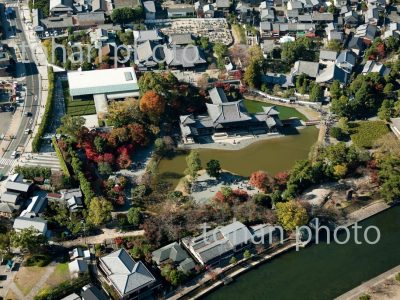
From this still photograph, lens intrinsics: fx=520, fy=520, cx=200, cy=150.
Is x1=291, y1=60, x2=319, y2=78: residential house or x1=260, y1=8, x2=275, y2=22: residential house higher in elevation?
x1=260, y1=8, x2=275, y2=22: residential house

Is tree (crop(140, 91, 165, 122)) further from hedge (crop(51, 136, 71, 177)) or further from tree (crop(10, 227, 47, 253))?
tree (crop(10, 227, 47, 253))

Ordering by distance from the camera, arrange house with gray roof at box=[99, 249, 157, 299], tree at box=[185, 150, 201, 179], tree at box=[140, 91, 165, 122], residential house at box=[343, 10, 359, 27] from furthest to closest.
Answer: residential house at box=[343, 10, 359, 27]
tree at box=[140, 91, 165, 122]
tree at box=[185, 150, 201, 179]
house with gray roof at box=[99, 249, 157, 299]

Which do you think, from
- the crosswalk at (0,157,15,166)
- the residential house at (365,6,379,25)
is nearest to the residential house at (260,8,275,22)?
the residential house at (365,6,379,25)

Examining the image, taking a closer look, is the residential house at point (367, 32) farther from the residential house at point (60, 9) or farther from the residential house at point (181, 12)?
the residential house at point (60, 9)

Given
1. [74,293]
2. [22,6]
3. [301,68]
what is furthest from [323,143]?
[22,6]

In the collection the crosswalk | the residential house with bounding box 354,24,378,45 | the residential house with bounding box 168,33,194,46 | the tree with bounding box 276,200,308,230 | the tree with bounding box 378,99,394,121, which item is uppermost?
the residential house with bounding box 168,33,194,46

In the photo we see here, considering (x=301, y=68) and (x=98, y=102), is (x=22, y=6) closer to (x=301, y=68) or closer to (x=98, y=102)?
(x=98, y=102)

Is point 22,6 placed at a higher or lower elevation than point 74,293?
higher
